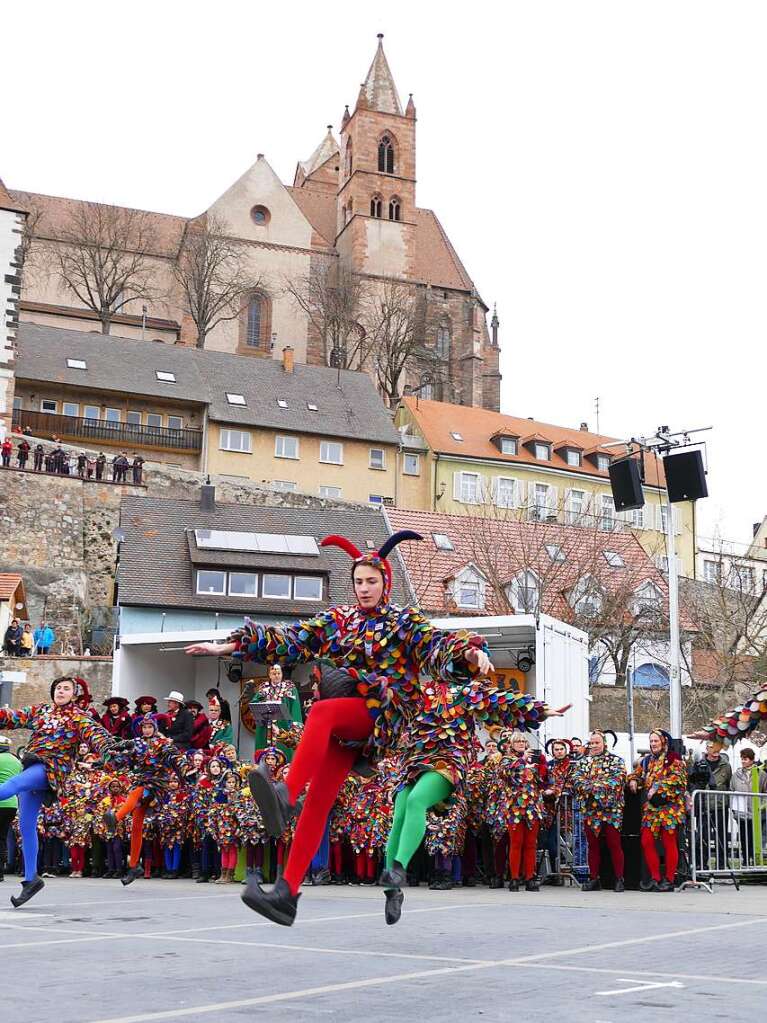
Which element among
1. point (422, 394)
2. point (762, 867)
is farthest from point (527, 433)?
point (762, 867)

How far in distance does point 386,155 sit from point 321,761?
98.0 metres

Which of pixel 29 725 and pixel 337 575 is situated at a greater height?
pixel 337 575

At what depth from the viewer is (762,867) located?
15688 mm

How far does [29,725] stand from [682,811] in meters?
7.50

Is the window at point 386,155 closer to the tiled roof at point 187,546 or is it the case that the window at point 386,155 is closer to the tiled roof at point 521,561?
the tiled roof at point 521,561

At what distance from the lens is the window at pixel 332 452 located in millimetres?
66625

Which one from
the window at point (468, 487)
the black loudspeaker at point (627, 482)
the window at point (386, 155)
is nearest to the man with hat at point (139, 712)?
the black loudspeaker at point (627, 482)

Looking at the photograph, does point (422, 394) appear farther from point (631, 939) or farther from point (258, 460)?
point (631, 939)

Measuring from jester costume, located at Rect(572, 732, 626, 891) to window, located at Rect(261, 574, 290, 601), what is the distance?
2306 cm

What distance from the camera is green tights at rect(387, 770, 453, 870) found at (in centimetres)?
697

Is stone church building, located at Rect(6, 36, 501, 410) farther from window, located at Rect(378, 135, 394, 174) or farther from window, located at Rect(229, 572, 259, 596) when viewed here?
window, located at Rect(229, 572, 259, 596)

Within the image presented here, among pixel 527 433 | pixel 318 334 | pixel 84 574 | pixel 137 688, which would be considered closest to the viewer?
pixel 137 688

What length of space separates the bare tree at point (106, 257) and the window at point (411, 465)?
21.5 metres

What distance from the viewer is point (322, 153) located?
124 meters
